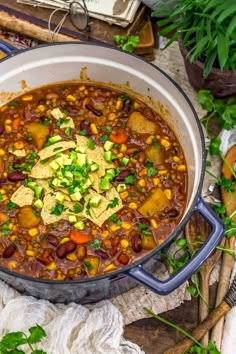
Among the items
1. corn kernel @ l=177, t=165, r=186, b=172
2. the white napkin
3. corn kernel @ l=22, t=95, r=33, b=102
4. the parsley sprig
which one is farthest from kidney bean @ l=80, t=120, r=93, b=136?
the parsley sprig

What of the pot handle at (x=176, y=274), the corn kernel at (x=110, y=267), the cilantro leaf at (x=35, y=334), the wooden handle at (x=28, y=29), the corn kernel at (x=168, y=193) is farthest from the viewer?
the wooden handle at (x=28, y=29)

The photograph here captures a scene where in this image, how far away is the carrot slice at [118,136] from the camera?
2430 mm

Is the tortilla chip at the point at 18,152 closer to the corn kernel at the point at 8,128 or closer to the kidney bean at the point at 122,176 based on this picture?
the corn kernel at the point at 8,128

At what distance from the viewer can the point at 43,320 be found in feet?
7.68

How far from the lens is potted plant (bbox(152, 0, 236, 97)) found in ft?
7.21

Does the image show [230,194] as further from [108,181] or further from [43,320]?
[43,320]

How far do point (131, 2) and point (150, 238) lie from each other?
0.91 m

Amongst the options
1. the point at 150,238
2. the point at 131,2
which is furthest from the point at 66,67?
the point at 150,238

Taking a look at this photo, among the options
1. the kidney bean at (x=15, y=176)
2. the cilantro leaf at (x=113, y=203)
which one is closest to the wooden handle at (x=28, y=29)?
the kidney bean at (x=15, y=176)

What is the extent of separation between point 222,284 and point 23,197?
703mm

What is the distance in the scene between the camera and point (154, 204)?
7.61 ft

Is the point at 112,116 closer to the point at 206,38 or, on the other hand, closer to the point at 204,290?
the point at 206,38

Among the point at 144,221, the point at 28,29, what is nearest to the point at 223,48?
the point at 144,221

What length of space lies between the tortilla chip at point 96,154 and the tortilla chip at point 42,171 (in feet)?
0.41
